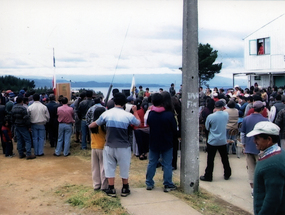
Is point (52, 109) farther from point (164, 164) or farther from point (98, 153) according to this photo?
point (164, 164)

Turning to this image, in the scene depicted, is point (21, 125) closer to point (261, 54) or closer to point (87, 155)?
point (87, 155)

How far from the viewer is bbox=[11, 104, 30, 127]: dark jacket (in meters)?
10.2

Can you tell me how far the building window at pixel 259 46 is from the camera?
28.9 meters

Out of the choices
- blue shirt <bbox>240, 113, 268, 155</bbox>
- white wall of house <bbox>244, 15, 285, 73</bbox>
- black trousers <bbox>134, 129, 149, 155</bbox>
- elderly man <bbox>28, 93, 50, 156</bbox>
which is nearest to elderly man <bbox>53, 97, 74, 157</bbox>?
elderly man <bbox>28, 93, 50, 156</bbox>

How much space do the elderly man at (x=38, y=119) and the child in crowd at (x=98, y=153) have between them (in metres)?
4.42

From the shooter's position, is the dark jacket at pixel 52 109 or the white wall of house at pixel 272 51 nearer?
the dark jacket at pixel 52 109

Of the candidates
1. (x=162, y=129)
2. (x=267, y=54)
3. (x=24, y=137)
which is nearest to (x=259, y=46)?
(x=267, y=54)

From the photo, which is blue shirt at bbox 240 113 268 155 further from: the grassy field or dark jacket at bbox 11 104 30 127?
dark jacket at bbox 11 104 30 127

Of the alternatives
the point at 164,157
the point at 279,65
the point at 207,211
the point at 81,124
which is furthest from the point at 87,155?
the point at 279,65

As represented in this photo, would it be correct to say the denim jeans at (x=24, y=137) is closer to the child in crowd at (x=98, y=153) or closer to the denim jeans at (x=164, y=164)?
the child in crowd at (x=98, y=153)

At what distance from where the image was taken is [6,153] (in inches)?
432

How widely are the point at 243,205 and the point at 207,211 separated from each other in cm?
87

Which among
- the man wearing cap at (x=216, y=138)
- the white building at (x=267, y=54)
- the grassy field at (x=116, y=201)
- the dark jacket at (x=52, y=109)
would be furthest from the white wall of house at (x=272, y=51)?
the grassy field at (x=116, y=201)

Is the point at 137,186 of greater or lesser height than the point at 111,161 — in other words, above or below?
below
